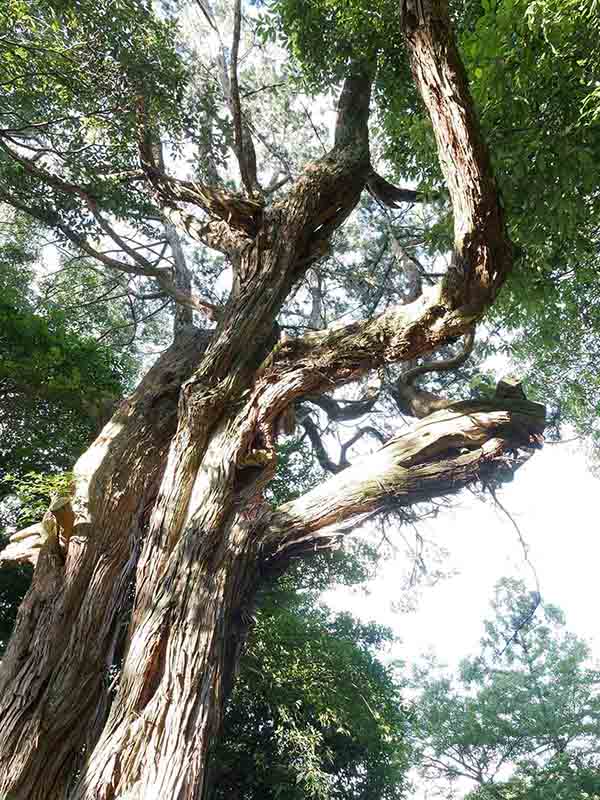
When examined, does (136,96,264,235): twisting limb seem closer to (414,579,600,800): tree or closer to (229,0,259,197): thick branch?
(229,0,259,197): thick branch

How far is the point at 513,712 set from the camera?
1449cm

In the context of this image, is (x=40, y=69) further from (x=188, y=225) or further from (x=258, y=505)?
(x=258, y=505)

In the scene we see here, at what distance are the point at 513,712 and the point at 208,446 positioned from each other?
14.9 m

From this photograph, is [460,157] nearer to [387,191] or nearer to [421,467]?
[421,467]

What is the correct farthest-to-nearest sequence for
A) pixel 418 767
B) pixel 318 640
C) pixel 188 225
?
pixel 418 767 < pixel 318 640 < pixel 188 225

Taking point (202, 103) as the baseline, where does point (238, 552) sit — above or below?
below

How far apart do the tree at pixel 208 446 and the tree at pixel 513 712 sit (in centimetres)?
1097

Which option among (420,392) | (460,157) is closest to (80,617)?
(420,392)

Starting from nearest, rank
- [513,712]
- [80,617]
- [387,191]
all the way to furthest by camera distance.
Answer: [80,617] → [387,191] → [513,712]

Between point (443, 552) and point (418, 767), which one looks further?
point (418, 767)

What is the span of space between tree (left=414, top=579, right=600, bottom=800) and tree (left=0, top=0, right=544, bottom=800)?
11.0 meters

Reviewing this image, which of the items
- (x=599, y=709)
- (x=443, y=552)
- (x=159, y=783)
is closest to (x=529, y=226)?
(x=159, y=783)

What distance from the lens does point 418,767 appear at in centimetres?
1546

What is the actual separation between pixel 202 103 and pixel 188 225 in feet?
9.80
